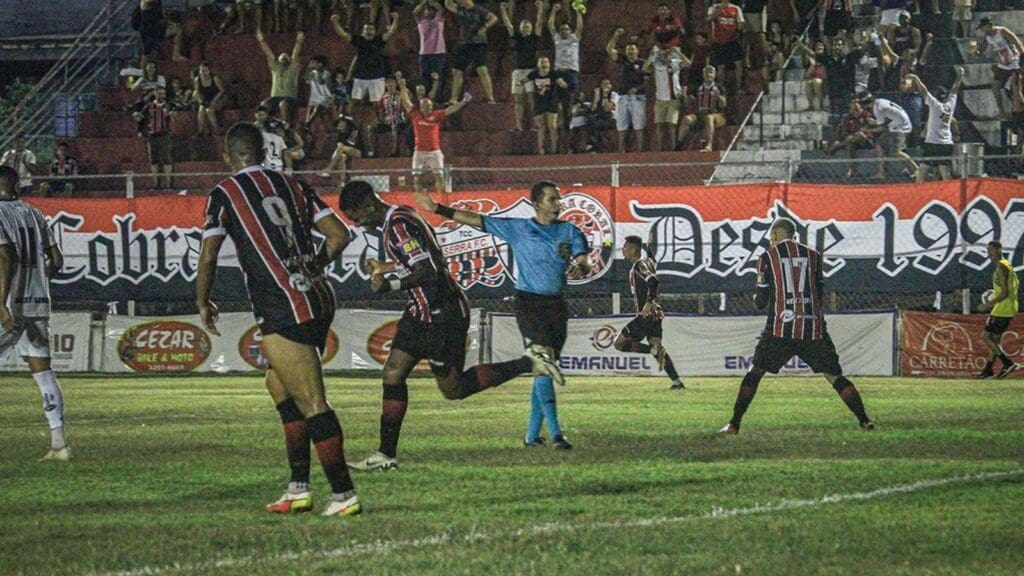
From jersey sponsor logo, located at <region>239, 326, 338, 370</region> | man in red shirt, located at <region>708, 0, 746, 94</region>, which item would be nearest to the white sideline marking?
jersey sponsor logo, located at <region>239, 326, 338, 370</region>

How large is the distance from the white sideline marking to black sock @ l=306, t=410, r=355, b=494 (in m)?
0.98

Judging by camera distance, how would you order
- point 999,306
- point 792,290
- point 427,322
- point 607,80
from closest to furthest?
point 427,322
point 792,290
point 999,306
point 607,80

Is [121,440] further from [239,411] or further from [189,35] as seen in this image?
[189,35]

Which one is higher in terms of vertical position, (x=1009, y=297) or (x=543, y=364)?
(x=543, y=364)

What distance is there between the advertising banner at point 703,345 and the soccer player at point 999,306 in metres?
1.46

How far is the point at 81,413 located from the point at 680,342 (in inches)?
430

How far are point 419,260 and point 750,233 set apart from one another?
14148 millimetres

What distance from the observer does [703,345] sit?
26719 millimetres

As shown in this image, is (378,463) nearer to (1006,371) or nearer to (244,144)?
(244,144)

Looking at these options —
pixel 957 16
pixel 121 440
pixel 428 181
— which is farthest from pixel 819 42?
pixel 121 440

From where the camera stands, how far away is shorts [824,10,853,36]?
29.8 metres

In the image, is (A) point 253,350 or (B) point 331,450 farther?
(A) point 253,350

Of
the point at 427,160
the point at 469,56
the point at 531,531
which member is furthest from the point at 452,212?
the point at 469,56

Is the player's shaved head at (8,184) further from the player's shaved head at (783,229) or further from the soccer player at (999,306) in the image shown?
the soccer player at (999,306)
